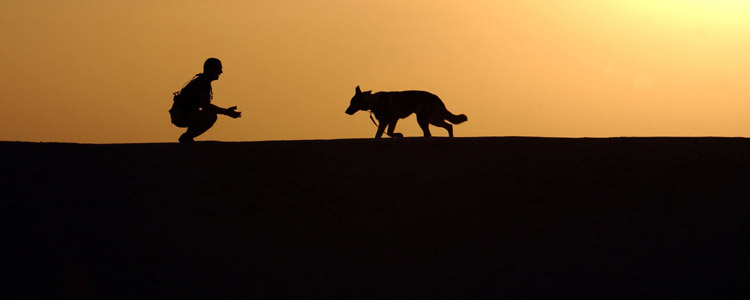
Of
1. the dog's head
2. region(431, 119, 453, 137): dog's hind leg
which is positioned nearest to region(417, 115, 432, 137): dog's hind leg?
region(431, 119, 453, 137): dog's hind leg

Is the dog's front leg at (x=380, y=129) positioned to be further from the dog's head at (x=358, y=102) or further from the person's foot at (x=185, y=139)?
the person's foot at (x=185, y=139)

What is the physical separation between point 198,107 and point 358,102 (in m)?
6.37

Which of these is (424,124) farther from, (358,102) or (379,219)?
(379,219)

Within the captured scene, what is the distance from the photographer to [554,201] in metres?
8.91

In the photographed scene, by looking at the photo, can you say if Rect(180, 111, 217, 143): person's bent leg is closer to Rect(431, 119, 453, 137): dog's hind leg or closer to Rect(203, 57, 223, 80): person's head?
Rect(203, 57, 223, 80): person's head

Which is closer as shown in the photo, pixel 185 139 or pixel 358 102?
pixel 185 139

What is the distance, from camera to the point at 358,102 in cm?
1772

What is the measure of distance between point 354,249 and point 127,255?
1853 millimetres

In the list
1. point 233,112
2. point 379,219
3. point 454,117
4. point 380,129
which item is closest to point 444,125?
point 454,117

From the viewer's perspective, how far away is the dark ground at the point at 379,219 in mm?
7406

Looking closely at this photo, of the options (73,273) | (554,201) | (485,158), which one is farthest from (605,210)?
(73,273)

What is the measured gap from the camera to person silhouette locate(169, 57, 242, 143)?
11.5 metres

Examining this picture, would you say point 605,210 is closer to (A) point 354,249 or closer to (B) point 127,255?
(A) point 354,249

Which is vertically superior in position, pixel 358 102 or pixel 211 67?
pixel 358 102
